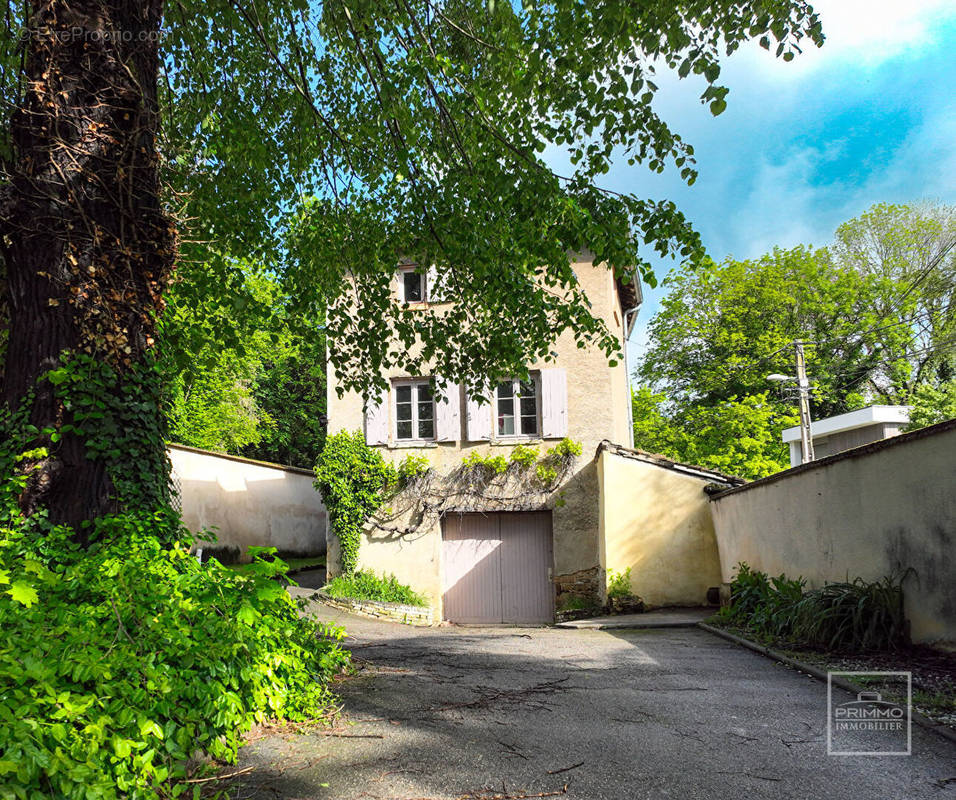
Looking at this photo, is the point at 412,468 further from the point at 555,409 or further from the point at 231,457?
the point at 231,457

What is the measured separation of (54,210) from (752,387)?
27422 millimetres

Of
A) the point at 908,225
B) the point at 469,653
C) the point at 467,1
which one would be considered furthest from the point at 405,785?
the point at 908,225

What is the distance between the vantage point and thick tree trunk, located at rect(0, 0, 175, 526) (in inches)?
166

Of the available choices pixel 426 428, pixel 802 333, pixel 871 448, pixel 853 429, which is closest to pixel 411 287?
pixel 426 428

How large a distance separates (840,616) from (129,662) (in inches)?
221

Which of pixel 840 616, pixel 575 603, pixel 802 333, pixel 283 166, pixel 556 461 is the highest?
pixel 802 333

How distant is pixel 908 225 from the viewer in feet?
102

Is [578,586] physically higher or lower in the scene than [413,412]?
lower

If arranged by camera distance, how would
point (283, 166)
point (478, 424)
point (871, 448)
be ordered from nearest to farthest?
point (871, 448) < point (283, 166) < point (478, 424)

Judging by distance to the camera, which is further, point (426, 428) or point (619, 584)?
point (426, 428)

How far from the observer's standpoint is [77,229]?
439cm

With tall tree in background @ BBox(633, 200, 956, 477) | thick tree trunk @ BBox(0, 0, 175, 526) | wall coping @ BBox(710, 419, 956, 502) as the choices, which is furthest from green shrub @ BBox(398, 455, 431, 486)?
tall tree in background @ BBox(633, 200, 956, 477)

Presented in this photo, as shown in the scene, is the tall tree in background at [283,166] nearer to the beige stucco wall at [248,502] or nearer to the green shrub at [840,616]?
the green shrub at [840,616]

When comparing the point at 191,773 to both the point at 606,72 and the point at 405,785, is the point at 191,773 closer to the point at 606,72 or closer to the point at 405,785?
the point at 405,785
